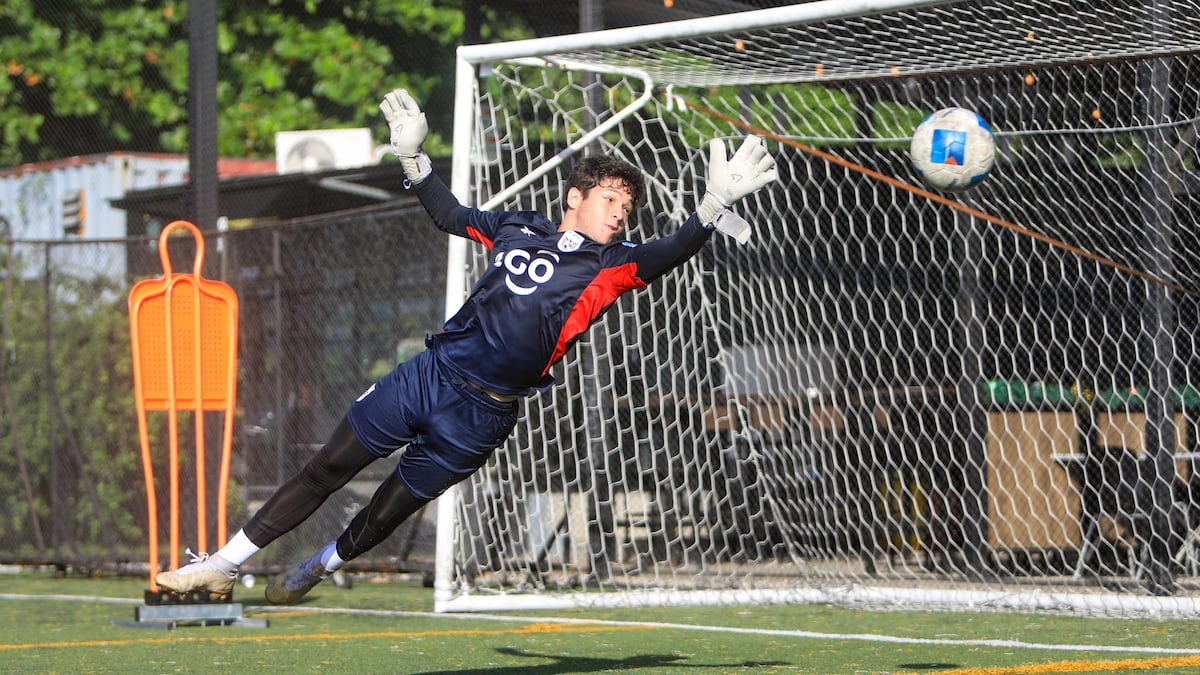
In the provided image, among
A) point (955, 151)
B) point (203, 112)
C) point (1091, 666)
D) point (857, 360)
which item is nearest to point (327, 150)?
point (203, 112)

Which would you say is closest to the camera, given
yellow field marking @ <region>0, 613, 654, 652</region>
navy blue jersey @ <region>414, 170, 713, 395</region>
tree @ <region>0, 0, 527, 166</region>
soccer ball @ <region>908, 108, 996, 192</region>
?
navy blue jersey @ <region>414, 170, 713, 395</region>

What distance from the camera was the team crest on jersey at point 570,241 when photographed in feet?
19.0

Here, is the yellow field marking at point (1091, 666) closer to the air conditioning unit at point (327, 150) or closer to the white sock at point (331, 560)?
the white sock at point (331, 560)

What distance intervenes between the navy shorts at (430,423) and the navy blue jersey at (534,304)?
0.24ft

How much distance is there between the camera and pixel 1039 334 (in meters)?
10.3

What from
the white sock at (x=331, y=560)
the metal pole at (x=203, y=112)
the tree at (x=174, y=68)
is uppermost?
the tree at (x=174, y=68)

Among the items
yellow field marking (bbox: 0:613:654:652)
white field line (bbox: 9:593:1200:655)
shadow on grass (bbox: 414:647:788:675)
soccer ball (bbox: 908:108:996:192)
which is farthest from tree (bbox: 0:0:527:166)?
shadow on grass (bbox: 414:647:788:675)

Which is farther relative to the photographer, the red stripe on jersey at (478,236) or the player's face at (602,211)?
the red stripe on jersey at (478,236)

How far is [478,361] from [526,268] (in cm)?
37

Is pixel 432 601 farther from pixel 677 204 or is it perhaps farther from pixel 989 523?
pixel 989 523

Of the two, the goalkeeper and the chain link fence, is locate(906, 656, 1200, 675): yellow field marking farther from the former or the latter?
the chain link fence

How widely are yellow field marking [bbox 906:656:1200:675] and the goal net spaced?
239cm

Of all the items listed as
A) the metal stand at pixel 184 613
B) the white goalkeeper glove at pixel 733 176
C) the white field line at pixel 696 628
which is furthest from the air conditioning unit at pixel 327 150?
the white goalkeeper glove at pixel 733 176

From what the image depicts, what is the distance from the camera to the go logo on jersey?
5719 millimetres
